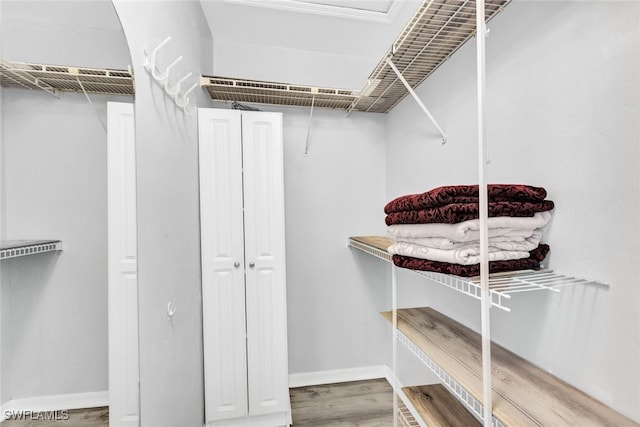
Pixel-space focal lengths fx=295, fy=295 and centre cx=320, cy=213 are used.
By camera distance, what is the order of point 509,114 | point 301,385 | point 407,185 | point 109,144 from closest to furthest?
point 109,144
point 509,114
point 407,185
point 301,385

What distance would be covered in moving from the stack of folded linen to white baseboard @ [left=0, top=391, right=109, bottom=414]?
90cm

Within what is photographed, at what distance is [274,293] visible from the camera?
176 cm

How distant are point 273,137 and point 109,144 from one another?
3.87 feet

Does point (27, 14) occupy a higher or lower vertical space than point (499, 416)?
higher

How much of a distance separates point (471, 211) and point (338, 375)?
1.89 metres

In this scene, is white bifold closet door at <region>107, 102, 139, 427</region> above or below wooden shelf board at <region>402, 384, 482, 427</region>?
above

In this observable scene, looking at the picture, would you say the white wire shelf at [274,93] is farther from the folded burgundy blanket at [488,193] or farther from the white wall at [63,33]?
the folded burgundy blanket at [488,193]

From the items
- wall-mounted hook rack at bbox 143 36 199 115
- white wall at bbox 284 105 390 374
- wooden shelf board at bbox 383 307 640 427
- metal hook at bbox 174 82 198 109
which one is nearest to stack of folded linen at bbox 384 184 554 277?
wooden shelf board at bbox 383 307 640 427

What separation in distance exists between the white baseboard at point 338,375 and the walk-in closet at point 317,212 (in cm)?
2

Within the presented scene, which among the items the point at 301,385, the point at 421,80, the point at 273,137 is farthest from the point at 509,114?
the point at 301,385

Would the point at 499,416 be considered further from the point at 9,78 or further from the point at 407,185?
the point at 407,185

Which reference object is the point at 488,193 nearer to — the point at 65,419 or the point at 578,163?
the point at 578,163

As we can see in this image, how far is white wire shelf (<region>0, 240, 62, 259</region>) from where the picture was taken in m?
0.40

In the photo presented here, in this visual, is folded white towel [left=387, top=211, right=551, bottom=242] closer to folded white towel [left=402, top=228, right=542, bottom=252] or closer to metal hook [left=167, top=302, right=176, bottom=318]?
folded white towel [left=402, top=228, right=542, bottom=252]
